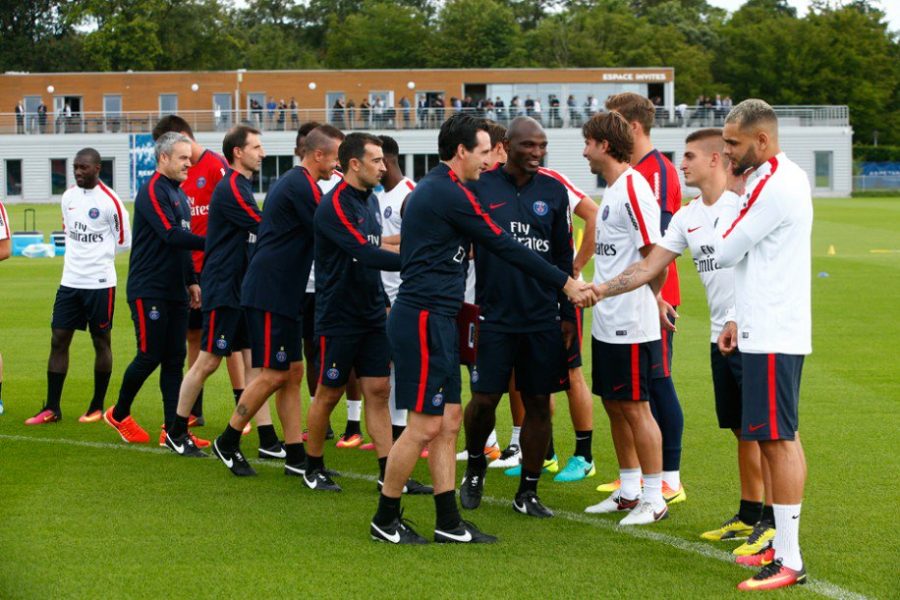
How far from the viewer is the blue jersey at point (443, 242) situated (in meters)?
6.61

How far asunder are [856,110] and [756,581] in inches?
3285

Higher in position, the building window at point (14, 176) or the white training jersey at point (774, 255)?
the building window at point (14, 176)

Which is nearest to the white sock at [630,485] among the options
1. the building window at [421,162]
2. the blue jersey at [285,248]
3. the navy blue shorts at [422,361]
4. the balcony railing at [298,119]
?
the navy blue shorts at [422,361]

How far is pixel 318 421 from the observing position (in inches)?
313

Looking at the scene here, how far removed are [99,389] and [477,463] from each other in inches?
162

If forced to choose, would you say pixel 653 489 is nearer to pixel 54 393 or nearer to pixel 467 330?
pixel 467 330

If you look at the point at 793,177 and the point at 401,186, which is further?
the point at 401,186

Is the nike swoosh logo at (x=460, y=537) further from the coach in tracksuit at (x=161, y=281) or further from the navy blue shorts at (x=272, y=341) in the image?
the coach in tracksuit at (x=161, y=281)

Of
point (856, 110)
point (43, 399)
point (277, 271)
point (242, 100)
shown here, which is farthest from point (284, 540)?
point (856, 110)

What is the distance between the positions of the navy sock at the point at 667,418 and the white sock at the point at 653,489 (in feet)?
1.76

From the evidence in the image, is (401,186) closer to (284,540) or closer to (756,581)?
(284,540)

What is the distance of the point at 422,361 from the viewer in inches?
261

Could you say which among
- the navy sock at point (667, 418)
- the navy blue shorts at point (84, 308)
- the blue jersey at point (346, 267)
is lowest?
the navy sock at point (667, 418)

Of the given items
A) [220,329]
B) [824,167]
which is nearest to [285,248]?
[220,329]
